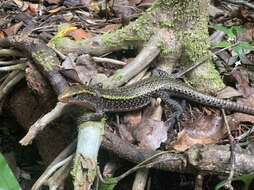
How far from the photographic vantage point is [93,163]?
10.4ft

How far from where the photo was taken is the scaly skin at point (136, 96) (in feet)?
11.8

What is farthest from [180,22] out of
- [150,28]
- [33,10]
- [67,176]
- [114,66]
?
[33,10]

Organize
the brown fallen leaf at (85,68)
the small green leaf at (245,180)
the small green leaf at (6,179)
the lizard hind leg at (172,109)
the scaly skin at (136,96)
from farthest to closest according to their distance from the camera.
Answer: the brown fallen leaf at (85,68)
the lizard hind leg at (172,109)
the scaly skin at (136,96)
the small green leaf at (245,180)
the small green leaf at (6,179)

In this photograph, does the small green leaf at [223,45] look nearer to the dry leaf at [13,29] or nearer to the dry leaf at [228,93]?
the dry leaf at [228,93]

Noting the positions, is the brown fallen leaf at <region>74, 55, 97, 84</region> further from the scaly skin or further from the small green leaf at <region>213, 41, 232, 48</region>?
the small green leaf at <region>213, 41, 232, 48</region>

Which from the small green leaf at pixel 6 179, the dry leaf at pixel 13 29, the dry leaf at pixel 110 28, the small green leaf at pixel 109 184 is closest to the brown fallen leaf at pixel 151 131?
the small green leaf at pixel 109 184

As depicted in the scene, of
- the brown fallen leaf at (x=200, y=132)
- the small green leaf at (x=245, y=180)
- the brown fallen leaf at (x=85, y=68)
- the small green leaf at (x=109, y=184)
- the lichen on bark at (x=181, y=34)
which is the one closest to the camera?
the small green leaf at (x=245, y=180)

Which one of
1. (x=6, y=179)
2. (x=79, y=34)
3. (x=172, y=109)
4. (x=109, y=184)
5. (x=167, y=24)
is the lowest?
(x=109, y=184)

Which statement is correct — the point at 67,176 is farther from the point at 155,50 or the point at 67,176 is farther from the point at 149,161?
the point at 155,50

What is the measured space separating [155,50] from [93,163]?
1386mm

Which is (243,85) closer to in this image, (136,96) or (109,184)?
(136,96)

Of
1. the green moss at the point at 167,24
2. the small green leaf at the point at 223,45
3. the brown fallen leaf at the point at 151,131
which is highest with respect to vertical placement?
the green moss at the point at 167,24

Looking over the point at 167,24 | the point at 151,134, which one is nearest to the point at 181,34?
the point at 167,24

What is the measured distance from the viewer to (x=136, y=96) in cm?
384
